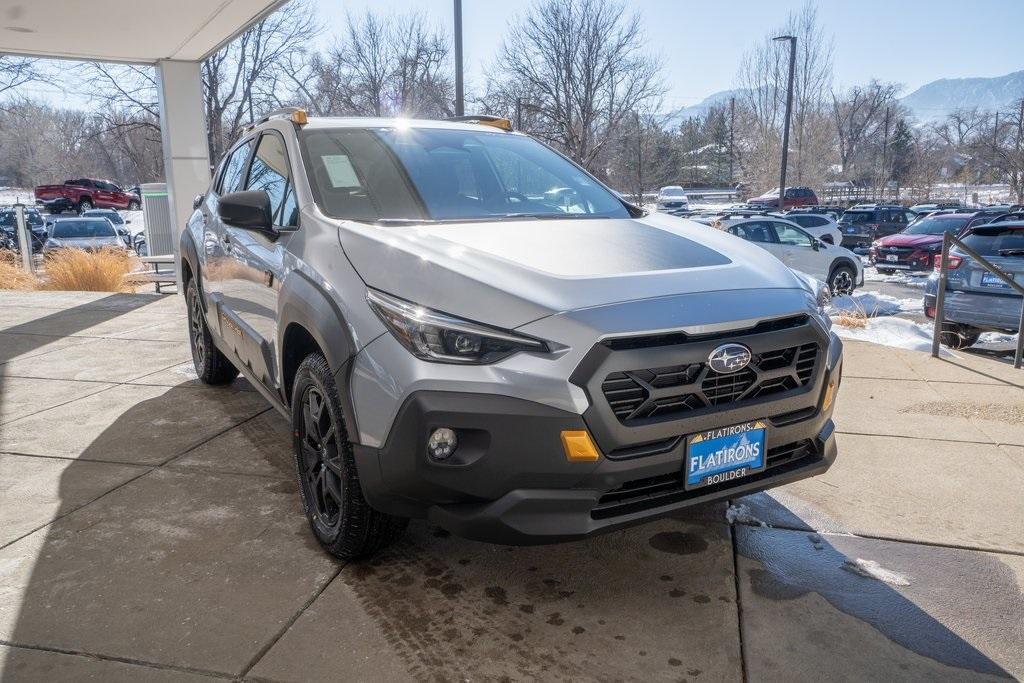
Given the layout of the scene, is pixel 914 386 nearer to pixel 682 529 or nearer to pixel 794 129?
pixel 682 529

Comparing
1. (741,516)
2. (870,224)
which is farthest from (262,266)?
(870,224)

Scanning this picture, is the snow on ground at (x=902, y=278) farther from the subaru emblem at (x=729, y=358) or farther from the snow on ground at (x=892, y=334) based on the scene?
the subaru emblem at (x=729, y=358)

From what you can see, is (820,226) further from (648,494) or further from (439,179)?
(648,494)

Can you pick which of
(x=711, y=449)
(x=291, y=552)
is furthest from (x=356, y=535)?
(x=711, y=449)

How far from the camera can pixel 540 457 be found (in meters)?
2.38

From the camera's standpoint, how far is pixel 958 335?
364 inches

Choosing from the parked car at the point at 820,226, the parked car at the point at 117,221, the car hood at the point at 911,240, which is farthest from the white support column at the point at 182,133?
the car hood at the point at 911,240

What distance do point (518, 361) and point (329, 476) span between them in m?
1.13

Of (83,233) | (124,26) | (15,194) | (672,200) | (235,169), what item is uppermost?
(124,26)

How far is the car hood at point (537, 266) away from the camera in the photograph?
8.14ft

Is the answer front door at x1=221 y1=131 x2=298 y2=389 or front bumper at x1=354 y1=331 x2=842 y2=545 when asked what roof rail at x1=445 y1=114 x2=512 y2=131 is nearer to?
front door at x1=221 y1=131 x2=298 y2=389

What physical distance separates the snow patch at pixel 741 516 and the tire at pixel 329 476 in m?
1.58

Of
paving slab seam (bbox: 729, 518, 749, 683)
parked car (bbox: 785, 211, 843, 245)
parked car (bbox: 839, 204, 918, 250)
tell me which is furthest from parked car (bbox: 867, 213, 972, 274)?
paving slab seam (bbox: 729, 518, 749, 683)

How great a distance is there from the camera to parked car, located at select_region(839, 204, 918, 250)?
92.2 ft
